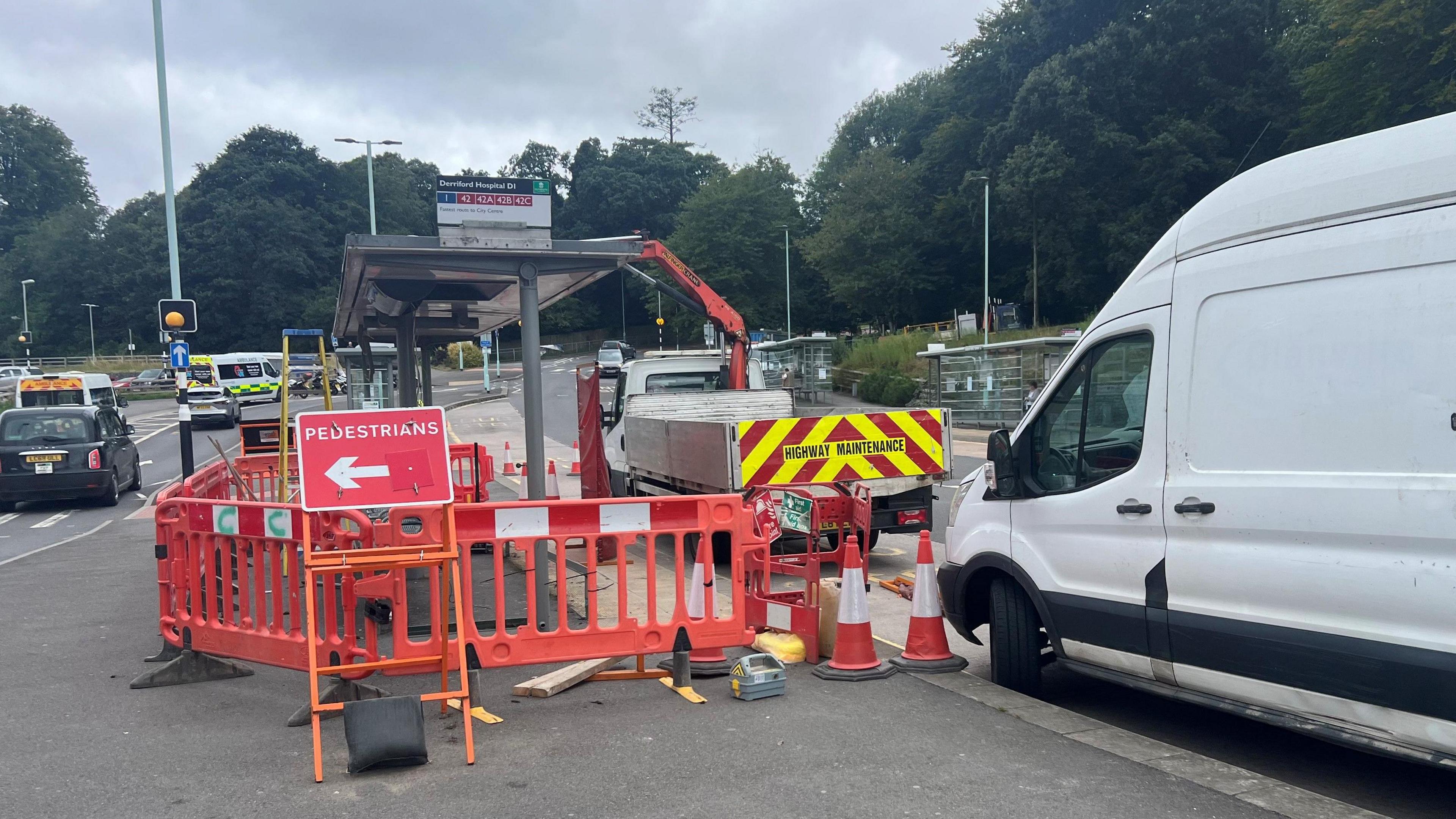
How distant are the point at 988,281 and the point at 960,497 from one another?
5214 cm

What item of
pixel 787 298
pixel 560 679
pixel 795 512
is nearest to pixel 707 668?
pixel 560 679

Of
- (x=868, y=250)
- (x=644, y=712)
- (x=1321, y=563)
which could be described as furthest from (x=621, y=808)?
(x=868, y=250)

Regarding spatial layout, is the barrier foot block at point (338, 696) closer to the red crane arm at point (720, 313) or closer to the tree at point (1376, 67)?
the red crane arm at point (720, 313)

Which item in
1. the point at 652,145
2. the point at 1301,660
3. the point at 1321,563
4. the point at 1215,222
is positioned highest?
the point at 652,145

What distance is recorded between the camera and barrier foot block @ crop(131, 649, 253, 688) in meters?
6.14

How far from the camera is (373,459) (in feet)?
17.1

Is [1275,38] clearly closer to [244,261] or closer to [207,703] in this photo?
[207,703]

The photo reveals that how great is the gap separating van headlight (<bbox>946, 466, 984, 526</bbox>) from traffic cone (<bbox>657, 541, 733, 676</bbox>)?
1.53 metres

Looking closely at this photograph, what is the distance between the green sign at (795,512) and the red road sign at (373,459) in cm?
281

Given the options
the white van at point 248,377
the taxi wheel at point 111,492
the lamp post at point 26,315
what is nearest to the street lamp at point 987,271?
the white van at point 248,377

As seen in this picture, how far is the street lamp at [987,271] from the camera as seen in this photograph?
48.1 metres

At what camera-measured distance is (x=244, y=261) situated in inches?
3152

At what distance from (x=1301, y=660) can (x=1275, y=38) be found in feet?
195

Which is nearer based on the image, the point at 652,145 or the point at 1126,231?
the point at 1126,231
